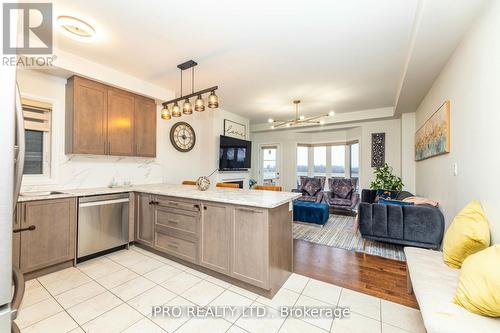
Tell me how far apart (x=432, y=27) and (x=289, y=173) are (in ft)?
17.3

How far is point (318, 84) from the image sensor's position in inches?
145

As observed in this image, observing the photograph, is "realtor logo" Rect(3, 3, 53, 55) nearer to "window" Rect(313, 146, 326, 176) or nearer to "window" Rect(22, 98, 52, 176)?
"window" Rect(22, 98, 52, 176)

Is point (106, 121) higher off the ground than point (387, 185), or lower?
higher

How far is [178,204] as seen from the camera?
8.48ft

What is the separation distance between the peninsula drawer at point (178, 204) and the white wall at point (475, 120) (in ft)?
8.37

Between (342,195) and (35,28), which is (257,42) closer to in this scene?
(35,28)

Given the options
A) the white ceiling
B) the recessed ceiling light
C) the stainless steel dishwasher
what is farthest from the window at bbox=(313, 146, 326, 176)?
the recessed ceiling light

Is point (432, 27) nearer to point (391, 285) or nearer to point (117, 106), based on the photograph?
point (391, 285)

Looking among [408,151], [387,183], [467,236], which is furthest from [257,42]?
[408,151]

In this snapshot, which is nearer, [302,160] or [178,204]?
[178,204]

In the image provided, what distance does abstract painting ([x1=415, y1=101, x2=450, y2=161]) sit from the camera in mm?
2559

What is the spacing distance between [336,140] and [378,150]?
136 centimetres

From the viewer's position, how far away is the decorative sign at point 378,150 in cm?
553

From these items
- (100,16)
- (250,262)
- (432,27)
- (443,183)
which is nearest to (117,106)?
(100,16)
